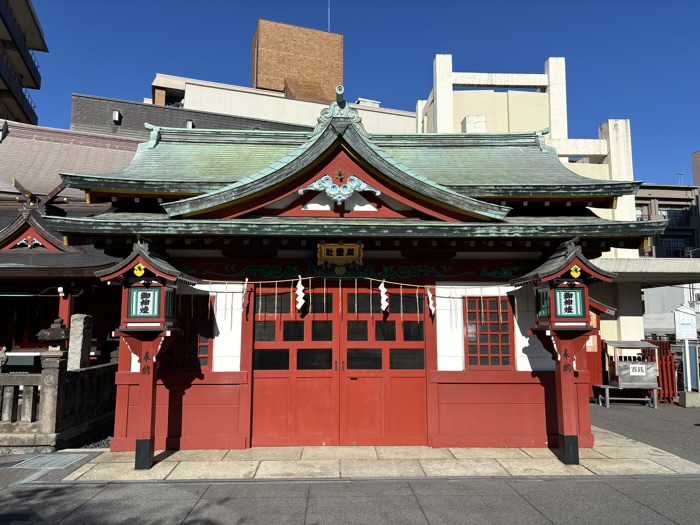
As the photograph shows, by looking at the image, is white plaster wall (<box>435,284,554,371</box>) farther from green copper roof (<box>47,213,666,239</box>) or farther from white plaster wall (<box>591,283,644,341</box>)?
white plaster wall (<box>591,283,644,341</box>)

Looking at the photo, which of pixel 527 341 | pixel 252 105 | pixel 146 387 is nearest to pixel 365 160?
pixel 527 341

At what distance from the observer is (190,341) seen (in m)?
9.77

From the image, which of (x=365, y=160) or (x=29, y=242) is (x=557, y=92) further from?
(x=29, y=242)

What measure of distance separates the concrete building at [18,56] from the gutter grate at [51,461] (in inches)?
1317

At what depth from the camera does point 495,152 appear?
42.3 feet

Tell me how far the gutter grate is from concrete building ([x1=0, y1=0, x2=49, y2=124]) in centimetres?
3346

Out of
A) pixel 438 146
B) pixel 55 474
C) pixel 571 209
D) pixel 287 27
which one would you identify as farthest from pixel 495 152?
pixel 287 27

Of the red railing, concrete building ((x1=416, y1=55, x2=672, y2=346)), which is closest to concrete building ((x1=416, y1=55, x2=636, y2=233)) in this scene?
concrete building ((x1=416, y1=55, x2=672, y2=346))

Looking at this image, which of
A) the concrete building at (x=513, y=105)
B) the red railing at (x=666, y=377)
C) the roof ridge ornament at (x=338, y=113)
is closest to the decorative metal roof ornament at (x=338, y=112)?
the roof ridge ornament at (x=338, y=113)

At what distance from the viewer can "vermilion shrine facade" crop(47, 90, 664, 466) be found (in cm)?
939

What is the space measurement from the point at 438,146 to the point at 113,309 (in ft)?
36.6

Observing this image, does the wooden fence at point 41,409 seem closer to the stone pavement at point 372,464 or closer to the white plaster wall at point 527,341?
the stone pavement at point 372,464

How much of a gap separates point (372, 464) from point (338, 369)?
2.02 m

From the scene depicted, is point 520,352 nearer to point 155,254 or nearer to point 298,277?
point 298,277
